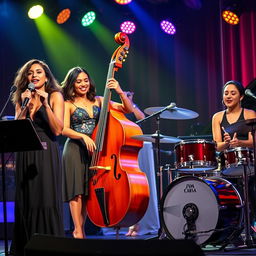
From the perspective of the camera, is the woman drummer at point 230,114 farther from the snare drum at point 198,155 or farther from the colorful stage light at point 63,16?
the colorful stage light at point 63,16

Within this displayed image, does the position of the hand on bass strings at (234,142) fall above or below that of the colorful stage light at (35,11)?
below

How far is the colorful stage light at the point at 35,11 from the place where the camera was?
8195 millimetres

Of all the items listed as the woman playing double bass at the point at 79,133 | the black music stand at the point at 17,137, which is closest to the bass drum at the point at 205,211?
the woman playing double bass at the point at 79,133

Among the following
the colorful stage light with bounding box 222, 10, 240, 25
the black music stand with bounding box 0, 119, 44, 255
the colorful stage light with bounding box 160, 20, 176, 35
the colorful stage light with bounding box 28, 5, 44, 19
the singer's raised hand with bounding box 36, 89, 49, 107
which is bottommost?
the black music stand with bounding box 0, 119, 44, 255

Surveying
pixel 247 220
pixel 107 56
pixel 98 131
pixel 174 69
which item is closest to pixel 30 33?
pixel 107 56

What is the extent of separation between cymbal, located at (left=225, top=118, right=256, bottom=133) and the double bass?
0.84 metres

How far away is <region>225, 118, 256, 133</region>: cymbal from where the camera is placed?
4125 millimetres

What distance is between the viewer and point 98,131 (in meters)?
4.38

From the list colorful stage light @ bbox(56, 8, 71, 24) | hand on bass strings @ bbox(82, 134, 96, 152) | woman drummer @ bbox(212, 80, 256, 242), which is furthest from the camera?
colorful stage light @ bbox(56, 8, 71, 24)

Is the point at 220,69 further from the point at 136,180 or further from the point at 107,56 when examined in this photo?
the point at 136,180

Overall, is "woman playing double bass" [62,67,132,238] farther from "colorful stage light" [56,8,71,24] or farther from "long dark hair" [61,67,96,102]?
"colorful stage light" [56,8,71,24]

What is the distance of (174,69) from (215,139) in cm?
349

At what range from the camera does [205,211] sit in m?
4.82

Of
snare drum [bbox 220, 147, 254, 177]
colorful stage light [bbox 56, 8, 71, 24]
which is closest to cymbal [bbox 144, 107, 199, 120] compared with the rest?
snare drum [bbox 220, 147, 254, 177]
